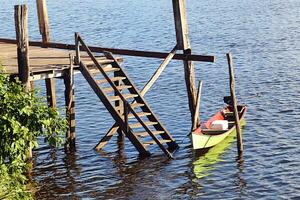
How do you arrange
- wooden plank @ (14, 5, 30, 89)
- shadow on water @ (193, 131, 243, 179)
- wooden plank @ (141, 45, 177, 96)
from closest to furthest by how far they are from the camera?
1. wooden plank @ (14, 5, 30, 89)
2. shadow on water @ (193, 131, 243, 179)
3. wooden plank @ (141, 45, 177, 96)

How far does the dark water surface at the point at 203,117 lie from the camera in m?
18.6

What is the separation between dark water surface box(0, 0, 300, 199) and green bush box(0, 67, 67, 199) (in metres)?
4.72

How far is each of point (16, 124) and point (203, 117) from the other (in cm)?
1379

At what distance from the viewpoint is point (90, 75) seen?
2038 centimetres

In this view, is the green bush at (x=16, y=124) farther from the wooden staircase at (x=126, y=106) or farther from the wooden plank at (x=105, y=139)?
the wooden plank at (x=105, y=139)

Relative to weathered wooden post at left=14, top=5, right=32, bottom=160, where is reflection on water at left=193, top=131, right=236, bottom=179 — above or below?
below

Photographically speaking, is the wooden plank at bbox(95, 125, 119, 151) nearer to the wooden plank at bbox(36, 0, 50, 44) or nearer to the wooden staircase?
the wooden staircase

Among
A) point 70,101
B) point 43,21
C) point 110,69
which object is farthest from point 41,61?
point 43,21

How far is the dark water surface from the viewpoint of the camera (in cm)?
1859

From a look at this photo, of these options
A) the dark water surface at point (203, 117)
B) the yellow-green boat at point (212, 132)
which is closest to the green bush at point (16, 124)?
the dark water surface at point (203, 117)

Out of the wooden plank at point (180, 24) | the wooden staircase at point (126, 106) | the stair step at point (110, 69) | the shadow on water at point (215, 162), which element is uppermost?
the wooden plank at point (180, 24)

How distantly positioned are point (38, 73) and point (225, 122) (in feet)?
24.0

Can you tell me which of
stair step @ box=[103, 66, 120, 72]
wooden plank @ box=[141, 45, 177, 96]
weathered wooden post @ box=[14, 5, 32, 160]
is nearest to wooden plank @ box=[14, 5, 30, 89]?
weathered wooden post @ box=[14, 5, 32, 160]

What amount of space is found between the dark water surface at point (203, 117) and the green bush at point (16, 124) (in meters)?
4.72
